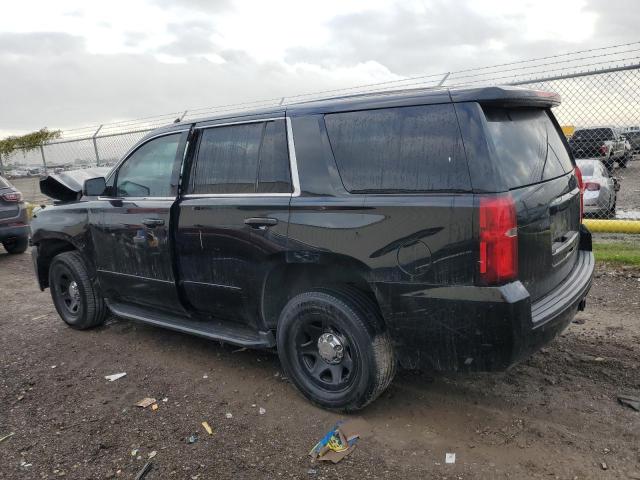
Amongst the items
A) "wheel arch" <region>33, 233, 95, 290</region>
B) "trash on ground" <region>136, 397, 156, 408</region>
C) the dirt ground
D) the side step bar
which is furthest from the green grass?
"wheel arch" <region>33, 233, 95, 290</region>

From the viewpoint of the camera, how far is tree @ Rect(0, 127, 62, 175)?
1758cm

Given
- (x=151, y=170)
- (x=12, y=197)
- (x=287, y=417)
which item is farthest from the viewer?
(x=12, y=197)

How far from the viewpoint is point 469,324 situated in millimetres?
2805

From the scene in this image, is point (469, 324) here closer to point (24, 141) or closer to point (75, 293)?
point (75, 293)

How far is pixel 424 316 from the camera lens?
2.93 m

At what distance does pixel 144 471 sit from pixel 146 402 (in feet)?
2.74

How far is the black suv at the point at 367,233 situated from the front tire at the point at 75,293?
876 millimetres

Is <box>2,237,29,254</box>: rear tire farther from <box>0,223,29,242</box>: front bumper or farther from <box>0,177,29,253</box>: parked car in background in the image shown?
<box>0,223,29,242</box>: front bumper

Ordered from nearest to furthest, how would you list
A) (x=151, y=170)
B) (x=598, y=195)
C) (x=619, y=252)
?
(x=151, y=170) < (x=619, y=252) < (x=598, y=195)

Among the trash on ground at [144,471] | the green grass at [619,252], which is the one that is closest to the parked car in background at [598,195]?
the green grass at [619,252]

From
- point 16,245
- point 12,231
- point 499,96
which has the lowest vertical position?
point 16,245

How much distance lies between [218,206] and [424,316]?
1.66 m

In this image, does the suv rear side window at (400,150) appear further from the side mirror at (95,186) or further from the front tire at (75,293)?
the front tire at (75,293)

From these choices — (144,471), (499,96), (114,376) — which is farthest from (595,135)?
(144,471)
